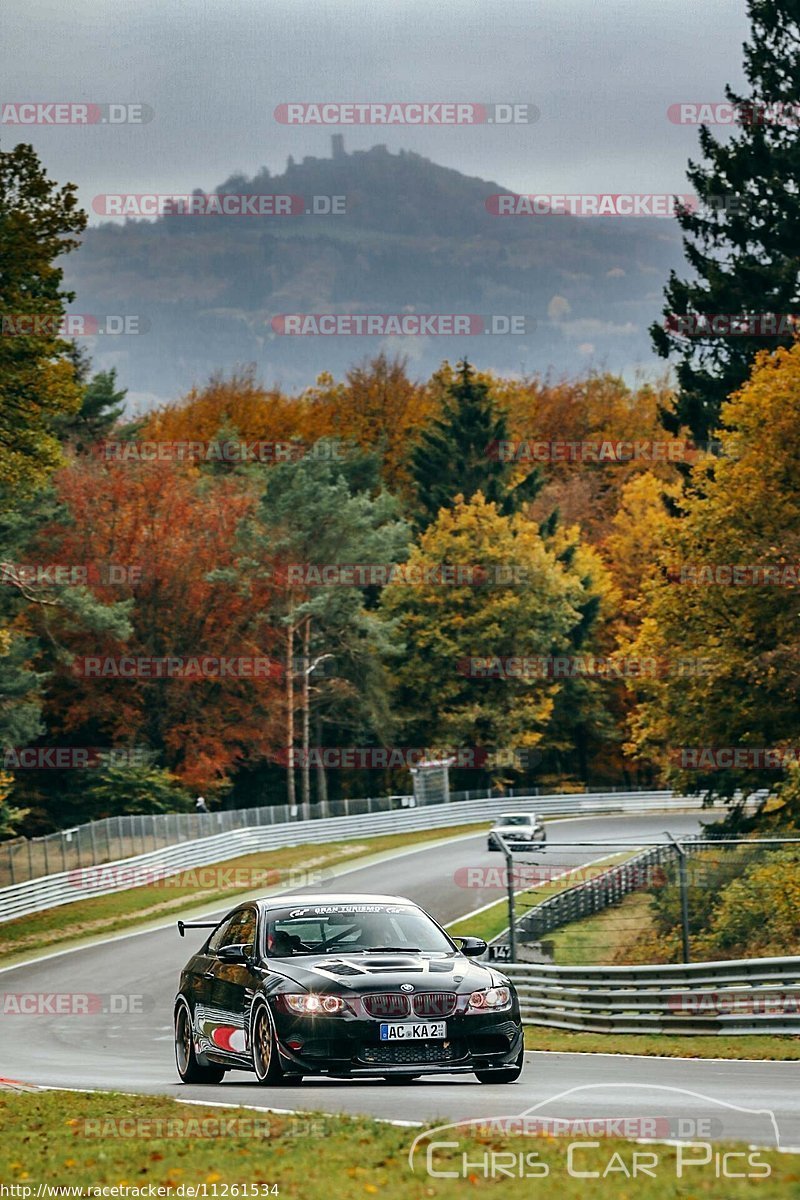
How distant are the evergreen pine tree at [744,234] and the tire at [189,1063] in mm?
35428

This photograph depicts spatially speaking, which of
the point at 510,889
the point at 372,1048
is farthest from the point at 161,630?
the point at 372,1048

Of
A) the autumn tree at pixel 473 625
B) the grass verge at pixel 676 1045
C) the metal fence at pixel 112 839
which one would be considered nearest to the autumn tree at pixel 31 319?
the metal fence at pixel 112 839

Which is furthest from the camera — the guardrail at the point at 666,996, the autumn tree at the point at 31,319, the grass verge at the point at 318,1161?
the autumn tree at the point at 31,319

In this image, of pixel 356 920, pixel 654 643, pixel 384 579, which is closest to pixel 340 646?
pixel 384 579

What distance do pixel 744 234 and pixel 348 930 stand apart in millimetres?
39287

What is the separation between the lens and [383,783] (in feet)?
299

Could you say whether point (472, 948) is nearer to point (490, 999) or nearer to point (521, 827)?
point (490, 999)

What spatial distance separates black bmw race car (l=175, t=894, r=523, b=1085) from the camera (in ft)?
41.7

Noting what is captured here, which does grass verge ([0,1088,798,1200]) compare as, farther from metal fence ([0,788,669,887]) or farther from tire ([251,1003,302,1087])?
metal fence ([0,788,669,887])

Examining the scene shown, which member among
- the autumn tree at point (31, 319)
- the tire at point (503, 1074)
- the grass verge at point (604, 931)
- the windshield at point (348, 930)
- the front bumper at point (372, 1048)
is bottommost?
the grass verge at point (604, 931)

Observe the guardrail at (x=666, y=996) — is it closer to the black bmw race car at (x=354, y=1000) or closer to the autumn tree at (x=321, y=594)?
the black bmw race car at (x=354, y=1000)

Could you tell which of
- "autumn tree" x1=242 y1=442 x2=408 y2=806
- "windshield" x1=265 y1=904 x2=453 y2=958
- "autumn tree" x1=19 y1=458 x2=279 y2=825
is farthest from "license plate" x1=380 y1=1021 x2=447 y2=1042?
"autumn tree" x1=242 y1=442 x2=408 y2=806

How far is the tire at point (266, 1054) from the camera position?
42.7 feet

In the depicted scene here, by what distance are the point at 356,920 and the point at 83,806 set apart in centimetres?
5773
